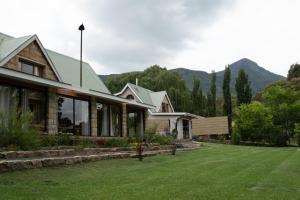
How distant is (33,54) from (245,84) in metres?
36.5

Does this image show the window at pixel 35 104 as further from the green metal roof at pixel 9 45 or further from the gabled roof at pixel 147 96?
the gabled roof at pixel 147 96

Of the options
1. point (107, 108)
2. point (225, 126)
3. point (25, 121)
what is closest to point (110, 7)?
point (107, 108)

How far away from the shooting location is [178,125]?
4166 cm

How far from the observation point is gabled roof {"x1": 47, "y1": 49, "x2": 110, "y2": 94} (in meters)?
23.9

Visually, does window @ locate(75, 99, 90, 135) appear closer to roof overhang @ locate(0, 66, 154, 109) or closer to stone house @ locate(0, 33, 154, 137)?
stone house @ locate(0, 33, 154, 137)

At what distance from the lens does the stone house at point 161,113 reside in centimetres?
3944

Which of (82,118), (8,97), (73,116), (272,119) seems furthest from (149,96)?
(8,97)

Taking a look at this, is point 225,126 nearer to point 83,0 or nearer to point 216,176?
point 83,0

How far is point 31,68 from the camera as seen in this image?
19688 mm

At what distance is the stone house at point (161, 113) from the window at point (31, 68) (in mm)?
17491

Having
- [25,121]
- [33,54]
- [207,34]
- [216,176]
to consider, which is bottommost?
[216,176]

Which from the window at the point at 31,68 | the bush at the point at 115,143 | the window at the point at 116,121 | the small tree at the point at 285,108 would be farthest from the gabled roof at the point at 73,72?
the small tree at the point at 285,108

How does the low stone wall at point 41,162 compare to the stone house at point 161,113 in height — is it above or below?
below

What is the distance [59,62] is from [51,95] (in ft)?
23.7
